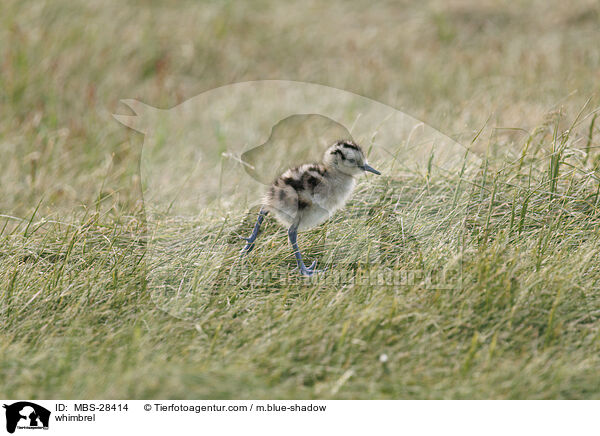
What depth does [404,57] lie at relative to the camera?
8.41 metres

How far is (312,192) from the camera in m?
3.63

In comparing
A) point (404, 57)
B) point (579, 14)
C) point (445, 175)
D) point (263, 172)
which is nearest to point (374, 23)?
point (404, 57)

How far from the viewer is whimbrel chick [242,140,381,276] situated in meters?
3.61

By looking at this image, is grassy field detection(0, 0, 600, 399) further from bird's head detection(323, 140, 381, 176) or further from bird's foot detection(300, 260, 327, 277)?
bird's head detection(323, 140, 381, 176)

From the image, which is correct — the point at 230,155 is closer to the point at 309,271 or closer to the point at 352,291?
the point at 309,271

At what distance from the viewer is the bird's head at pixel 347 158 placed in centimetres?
364

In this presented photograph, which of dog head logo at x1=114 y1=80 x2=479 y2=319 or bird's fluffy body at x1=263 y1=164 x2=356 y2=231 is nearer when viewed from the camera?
bird's fluffy body at x1=263 y1=164 x2=356 y2=231

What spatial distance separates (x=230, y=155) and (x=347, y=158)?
32.2 inches
